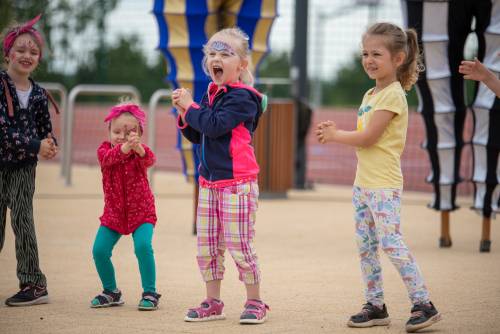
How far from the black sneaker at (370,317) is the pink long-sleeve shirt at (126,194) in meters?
1.18

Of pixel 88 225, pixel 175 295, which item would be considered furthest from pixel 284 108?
pixel 175 295

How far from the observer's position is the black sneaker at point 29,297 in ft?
15.7

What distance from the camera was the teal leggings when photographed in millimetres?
4773

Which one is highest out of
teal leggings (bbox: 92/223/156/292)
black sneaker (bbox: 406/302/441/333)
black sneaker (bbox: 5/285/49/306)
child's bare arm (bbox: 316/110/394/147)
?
child's bare arm (bbox: 316/110/394/147)

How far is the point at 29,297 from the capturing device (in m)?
4.81

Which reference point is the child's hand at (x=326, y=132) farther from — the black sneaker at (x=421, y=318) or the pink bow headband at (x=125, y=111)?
the pink bow headband at (x=125, y=111)

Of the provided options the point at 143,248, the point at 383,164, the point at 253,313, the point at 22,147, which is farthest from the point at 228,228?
the point at 22,147

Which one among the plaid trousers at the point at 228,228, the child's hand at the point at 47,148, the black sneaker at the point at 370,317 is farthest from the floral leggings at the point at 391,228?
the child's hand at the point at 47,148

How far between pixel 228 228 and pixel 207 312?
1.38 ft

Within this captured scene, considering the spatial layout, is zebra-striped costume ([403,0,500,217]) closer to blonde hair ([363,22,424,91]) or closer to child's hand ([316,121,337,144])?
blonde hair ([363,22,424,91])

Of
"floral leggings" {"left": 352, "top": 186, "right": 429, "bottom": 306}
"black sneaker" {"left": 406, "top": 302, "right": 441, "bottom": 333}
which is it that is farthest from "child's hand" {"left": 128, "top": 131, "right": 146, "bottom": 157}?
"black sneaker" {"left": 406, "top": 302, "right": 441, "bottom": 333}

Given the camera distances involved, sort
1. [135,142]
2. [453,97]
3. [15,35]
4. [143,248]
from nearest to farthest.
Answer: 1. [135,142]
2. [143,248]
3. [15,35]
4. [453,97]

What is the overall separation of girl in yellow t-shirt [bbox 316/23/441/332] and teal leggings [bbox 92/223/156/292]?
3.53 feet

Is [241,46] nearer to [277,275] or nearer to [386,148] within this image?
[386,148]
